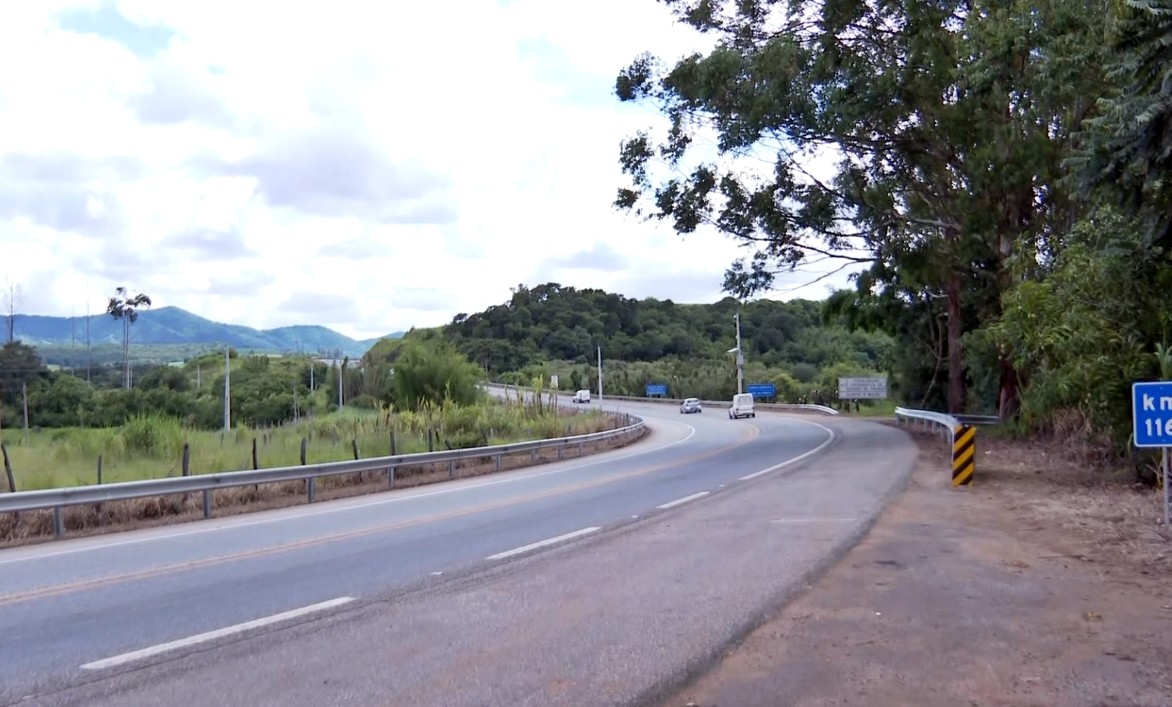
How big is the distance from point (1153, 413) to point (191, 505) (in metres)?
14.4

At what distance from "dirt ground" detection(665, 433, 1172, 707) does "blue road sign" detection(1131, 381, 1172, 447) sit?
1.12 meters

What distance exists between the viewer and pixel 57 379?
39.3m

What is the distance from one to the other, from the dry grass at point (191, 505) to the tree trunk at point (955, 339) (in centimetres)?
1960

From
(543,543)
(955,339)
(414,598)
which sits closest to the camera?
(414,598)

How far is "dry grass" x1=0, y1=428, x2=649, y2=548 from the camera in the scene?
48.8 feet

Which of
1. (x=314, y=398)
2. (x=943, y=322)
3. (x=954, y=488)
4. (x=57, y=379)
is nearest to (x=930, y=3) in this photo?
(x=954, y=488)

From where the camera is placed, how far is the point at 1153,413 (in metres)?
11.8

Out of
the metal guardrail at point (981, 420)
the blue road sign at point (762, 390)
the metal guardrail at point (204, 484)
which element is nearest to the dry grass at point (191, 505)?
the metal guardrail at point (204, 484)

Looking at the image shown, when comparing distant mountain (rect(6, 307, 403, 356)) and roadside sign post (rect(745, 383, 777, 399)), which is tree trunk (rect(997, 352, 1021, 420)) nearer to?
distant mountain (rect(6, 307, 403, 356))

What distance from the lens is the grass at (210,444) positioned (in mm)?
18833

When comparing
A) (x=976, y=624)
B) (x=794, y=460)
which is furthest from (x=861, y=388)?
(x=976, y=624)

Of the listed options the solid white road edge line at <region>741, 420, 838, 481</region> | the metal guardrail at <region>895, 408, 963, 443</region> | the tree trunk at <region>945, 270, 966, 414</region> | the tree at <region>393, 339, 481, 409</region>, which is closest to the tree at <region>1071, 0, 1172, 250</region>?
the solid white road edge line at <region>741, 420, 838, 481</region>

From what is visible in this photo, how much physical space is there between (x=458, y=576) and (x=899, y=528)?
6134 millimetres

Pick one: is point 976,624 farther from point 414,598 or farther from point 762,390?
point 762,390
